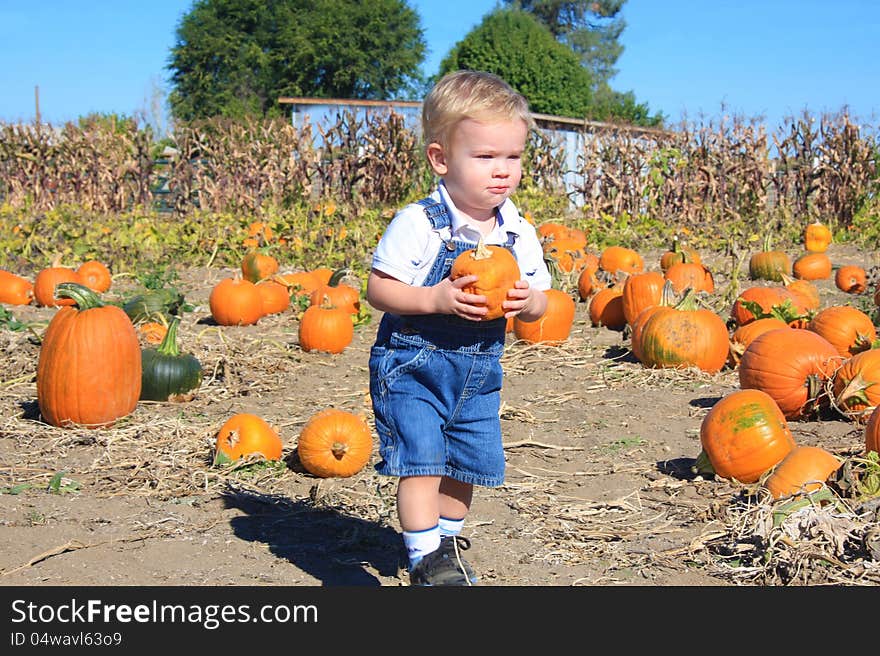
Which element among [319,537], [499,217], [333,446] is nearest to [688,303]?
[333,446]

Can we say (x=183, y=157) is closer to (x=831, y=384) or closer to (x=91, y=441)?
(x=91, y=441)

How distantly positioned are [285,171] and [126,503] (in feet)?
42.8

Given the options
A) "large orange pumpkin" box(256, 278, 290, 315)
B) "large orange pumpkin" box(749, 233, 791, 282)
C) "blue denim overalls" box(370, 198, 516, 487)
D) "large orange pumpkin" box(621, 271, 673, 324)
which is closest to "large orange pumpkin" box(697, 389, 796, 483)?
"blue denim overalls" box(370, 198, 516, 487)

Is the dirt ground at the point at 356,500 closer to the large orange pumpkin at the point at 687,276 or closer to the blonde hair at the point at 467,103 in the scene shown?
the blonde hair at the point at 467,103

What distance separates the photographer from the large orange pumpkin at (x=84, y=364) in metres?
5.28

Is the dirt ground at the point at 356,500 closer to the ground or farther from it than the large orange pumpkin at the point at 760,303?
closer to the ground

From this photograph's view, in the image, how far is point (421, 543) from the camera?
10.2 ft

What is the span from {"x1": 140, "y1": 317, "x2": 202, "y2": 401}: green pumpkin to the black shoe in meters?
3.22

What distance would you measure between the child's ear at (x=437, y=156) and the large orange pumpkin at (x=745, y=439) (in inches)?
83.0

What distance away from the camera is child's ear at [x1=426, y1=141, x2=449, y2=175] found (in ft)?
10.1

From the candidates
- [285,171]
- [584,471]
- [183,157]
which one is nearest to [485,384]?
[584,471]

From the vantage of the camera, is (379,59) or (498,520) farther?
(379,59)

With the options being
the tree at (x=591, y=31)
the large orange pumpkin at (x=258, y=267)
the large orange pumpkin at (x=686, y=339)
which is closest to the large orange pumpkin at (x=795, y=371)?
the large orange pumpkin at (x=686, y=339)

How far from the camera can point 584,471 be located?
4801mm
